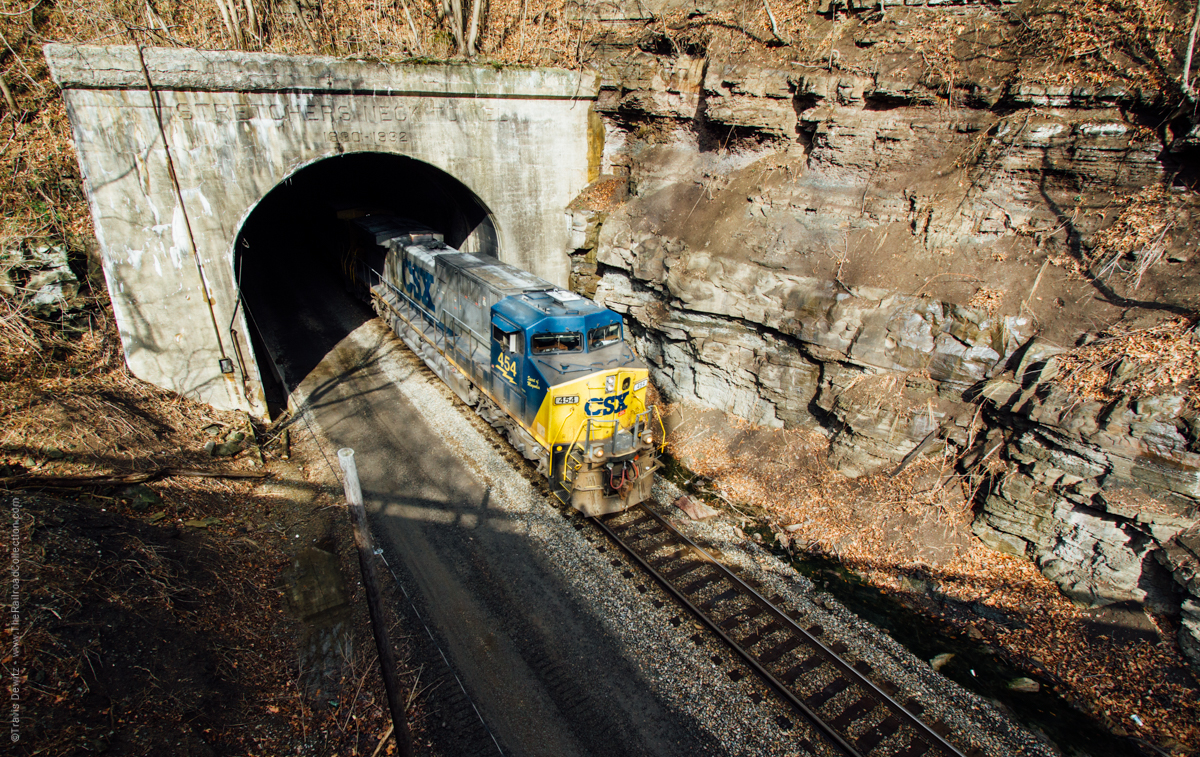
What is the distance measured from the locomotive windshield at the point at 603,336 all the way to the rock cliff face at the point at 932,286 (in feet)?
10.7

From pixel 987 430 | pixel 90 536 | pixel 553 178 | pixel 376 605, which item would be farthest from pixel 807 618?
pixel 553 178

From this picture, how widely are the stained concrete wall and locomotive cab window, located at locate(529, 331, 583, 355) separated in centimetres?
783

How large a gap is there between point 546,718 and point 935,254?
1205 centimetres

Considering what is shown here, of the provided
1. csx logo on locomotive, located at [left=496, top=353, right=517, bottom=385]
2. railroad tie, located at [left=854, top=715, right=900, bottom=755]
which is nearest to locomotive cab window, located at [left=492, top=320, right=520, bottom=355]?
csx logo on locomotive, located at [left=496, top=353, right=517, bottom=385]

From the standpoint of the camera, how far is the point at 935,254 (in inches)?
483

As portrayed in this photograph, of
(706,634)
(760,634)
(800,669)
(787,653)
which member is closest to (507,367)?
(706,634)

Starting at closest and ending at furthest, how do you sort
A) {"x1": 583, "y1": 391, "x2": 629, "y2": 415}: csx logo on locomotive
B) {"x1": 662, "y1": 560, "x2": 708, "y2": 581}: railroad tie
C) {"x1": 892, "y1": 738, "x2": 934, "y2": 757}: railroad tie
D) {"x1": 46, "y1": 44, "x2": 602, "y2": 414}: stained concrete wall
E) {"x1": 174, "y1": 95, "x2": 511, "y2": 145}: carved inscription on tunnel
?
{"x1": 892, "y1": 738, "x2": 934, "y2": 757}: railroad tie
{"x1": 662, "y1": 560, "x2": 708, "y2": 581}: railroad tie
{"x1": 583, "y1": 391, "x2": 629, "y2": 415}: csx logo on locomotive
{"x1": 46, "y1": 44, "x2": 602, "y2": 414}: stained concrete wall
{"x1": 174, "y1": 95, "x2": 511, "y2": 145}: carved inscription on tunnel

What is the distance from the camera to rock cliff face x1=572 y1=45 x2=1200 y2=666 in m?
9.43

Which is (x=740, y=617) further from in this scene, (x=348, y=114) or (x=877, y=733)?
(x=348, y=114)

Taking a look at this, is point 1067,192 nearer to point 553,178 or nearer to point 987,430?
point 987,430

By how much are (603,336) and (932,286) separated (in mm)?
7212

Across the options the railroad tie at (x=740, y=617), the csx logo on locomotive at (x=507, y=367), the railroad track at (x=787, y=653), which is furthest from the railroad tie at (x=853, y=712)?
the csx logo on locomotive at (x=507, y=367)

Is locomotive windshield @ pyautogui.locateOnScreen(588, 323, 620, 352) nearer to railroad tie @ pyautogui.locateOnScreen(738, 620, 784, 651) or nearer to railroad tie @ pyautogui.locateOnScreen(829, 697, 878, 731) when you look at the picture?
railroad tie @ pyautogui.locateOnScreen(738, 620, 784, 651)

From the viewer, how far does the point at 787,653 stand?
28.1 feet
